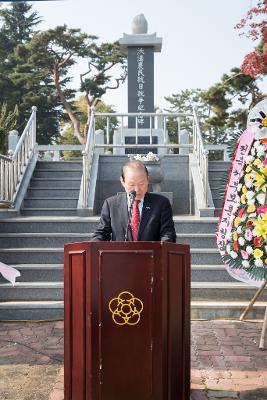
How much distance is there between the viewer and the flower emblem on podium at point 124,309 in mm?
2854

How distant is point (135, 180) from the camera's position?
10.8ft

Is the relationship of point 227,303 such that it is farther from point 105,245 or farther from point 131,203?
point 105,245

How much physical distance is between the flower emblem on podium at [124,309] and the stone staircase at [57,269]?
3416 millimetres

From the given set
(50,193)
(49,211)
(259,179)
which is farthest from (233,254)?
(50,193)

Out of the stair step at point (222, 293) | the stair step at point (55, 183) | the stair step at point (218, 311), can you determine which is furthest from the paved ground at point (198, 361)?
the stair step at point (55, 183)

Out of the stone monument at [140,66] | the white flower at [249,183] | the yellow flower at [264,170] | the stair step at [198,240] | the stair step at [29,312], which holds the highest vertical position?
the stone monument at [140,66]

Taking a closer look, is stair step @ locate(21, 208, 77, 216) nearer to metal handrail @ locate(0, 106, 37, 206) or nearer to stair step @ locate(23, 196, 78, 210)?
metal handrail @ locate(0, 106, 37, 206)

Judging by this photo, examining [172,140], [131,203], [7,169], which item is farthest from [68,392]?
[172,140]

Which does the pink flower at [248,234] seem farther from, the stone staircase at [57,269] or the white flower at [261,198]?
the stone staircase at [57,269]

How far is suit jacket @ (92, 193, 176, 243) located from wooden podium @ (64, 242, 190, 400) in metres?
0.53

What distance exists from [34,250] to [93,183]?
9.24ft

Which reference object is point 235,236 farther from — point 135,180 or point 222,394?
point 135,180

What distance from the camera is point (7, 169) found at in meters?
8.94

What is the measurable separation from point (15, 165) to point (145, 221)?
21.6ft
